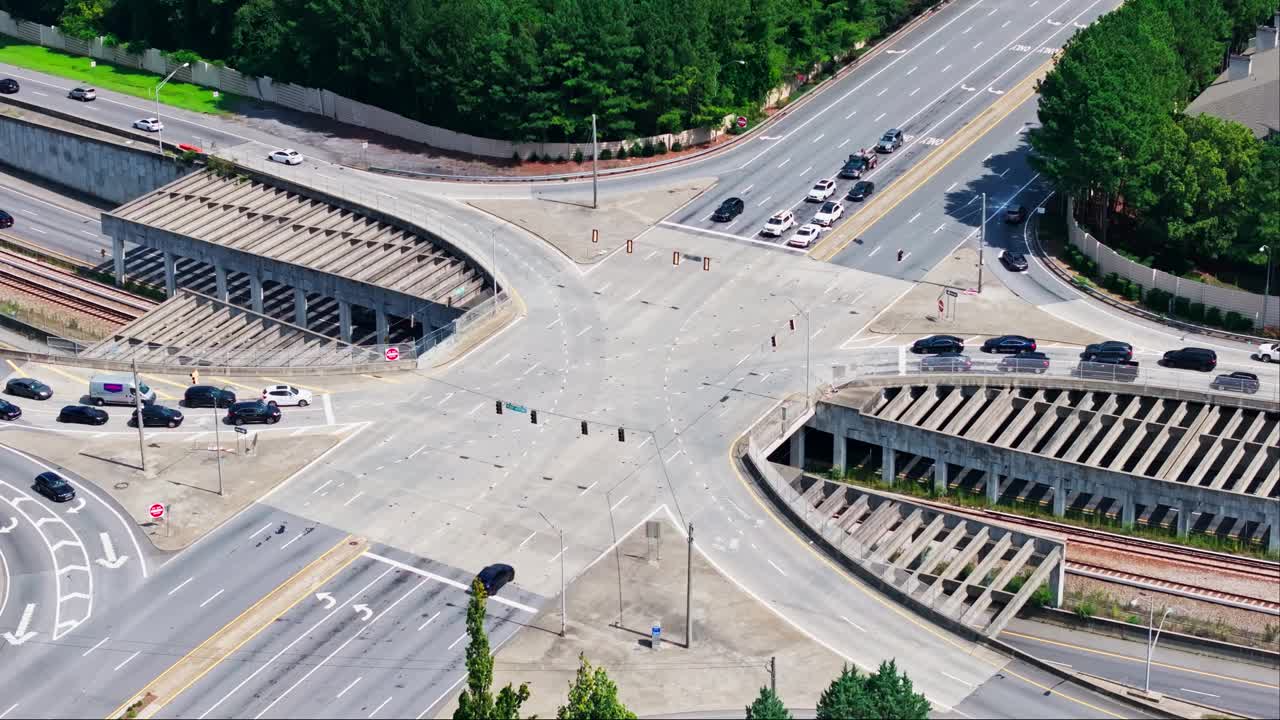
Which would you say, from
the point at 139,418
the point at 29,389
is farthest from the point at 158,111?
the point at 139,418

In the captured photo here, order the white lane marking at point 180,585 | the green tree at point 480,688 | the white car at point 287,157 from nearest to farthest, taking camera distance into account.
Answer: the green tree at point 480,688, the white lane marking at point 180,585, the white car at point 287,157

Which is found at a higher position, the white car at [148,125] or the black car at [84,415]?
the white car at [148,125]

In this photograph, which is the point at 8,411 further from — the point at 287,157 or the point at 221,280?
the point at 287,157

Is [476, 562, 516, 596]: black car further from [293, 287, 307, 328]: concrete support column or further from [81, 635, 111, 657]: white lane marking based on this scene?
[293, 287, 307, 328]: concrete support column

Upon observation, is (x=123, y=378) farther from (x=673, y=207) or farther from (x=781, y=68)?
(x=781, y=68)

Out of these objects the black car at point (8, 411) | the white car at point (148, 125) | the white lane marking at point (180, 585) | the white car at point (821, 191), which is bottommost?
the white lane marking at point (180, 585)

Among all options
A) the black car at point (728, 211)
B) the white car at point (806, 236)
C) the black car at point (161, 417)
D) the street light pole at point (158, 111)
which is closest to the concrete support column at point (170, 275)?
the street light pole at point (158, 111)

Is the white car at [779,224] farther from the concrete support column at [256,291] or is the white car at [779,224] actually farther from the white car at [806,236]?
the concrete support column at [256,291]
